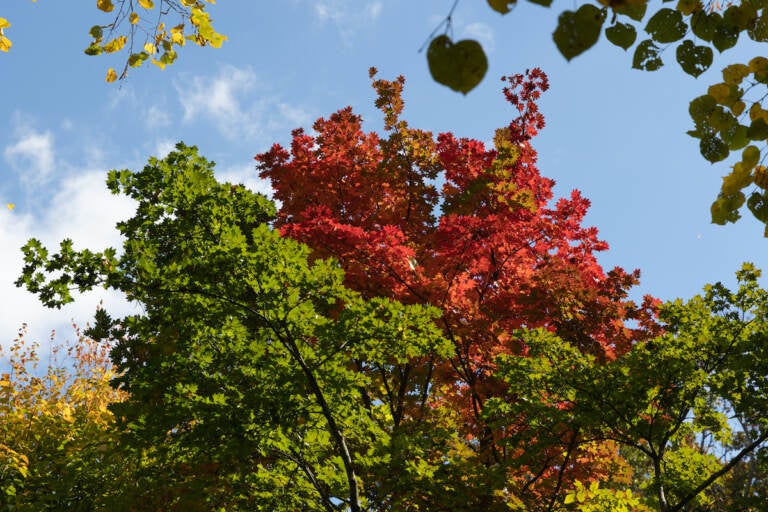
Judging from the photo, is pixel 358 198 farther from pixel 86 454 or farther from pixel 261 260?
pixel 86 454

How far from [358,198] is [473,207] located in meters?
2.17

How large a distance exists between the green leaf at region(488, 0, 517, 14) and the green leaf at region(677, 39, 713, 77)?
1139mm

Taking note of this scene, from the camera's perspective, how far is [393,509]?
6.20 m

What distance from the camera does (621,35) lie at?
87.2 inches

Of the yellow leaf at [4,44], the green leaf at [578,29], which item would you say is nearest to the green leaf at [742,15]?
the green leaf at [578,29]

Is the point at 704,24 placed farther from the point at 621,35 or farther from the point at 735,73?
the point at 621,35

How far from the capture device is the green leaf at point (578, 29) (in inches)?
66.7

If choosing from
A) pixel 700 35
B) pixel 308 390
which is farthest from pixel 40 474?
pixel 700 35

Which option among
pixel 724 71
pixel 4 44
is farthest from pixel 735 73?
pixel 4 44

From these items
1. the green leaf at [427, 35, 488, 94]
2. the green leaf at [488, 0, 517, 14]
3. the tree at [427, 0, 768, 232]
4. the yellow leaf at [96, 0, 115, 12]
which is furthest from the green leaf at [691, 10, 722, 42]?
the yellow leaf at [96, 0, 115, 12]

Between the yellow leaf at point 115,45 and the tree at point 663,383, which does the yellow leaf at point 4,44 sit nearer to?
the yellow leaf at point 115,45

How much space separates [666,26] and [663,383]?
19.7 ft

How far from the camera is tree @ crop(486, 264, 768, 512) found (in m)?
6.89

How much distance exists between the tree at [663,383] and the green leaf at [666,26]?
208 inches
